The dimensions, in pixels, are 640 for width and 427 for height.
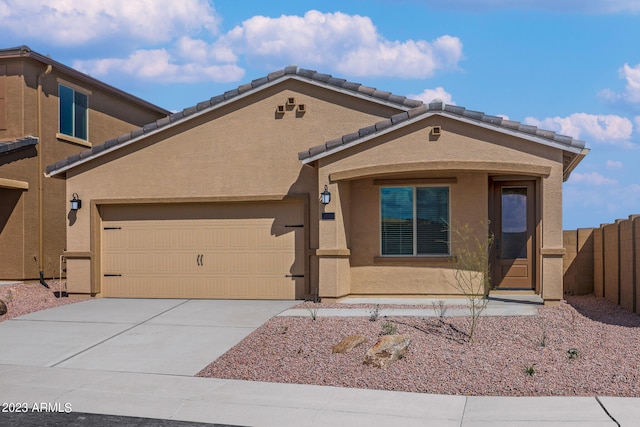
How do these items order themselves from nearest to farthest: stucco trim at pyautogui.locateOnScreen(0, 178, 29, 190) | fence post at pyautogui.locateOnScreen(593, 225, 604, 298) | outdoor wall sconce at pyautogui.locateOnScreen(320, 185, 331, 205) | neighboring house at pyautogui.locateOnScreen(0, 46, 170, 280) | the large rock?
the large rock
outdoor wall sconce at pyautogui.locateOnScreen(320, 185, 331, 205)
fence post at pyautogui.locateOnScreen(593, 225, 604, 298)
stucco trim at pyautogui.locateOnScreen(0, 178, 29, 190)
neighboring house at pyautogui.locateOnScreen(0, 46, 170, 280)

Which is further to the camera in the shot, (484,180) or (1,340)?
(484,180)

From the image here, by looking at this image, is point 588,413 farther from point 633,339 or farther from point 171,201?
point 171,201

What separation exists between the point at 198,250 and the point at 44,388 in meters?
7.54

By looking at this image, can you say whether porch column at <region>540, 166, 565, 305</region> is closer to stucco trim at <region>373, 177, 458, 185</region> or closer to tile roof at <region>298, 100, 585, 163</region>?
tile roof at <region>298, 100, 585, 163</region>

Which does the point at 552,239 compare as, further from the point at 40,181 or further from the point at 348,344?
the point at 40,181

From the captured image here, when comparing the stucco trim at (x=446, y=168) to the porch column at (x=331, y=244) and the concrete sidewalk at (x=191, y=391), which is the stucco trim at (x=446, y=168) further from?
the concrete sidewalk at (x=191, y=391)

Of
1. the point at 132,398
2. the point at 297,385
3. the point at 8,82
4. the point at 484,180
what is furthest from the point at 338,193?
the point at 8,82

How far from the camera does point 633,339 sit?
1109 cm

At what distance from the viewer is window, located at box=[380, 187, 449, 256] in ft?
50.2

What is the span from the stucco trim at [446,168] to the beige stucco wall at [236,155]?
135 centimetres

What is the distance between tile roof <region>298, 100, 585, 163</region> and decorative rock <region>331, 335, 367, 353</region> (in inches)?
203

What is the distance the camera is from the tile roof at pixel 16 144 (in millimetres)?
19156

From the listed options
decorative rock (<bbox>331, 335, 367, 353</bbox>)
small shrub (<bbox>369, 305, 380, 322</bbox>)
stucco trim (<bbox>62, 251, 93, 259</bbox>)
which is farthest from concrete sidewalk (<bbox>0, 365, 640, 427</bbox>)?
stucco trim (<bbox>62, 251, 93, 259</bbox>)

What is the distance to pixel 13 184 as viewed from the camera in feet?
64.5
